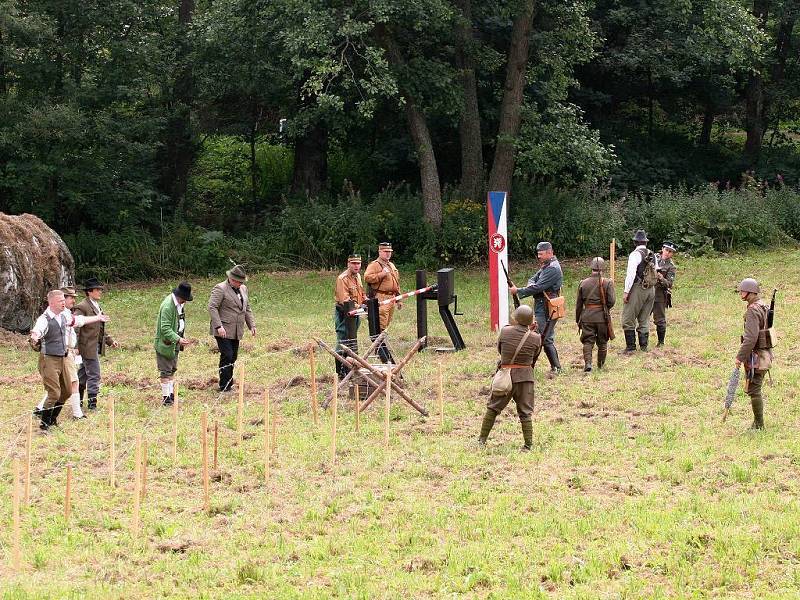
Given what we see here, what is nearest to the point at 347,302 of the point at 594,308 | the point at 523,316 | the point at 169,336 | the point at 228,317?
the point at 228,317

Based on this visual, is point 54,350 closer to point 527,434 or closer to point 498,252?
point 527,434

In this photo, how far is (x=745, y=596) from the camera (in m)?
7.89

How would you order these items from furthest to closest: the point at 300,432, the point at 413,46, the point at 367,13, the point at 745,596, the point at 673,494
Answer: the point at 413,46 → the point at 367,13 → the point at 300,432 → the point at 673,494 → the point at 745,596

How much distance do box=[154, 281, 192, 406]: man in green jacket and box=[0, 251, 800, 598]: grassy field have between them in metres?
0.39

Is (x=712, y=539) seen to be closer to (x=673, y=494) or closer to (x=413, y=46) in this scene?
(x=673, y=494)

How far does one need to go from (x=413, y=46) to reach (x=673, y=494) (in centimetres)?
1911

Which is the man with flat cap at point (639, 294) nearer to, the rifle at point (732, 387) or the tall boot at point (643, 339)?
the tall boot at point (643, 339)

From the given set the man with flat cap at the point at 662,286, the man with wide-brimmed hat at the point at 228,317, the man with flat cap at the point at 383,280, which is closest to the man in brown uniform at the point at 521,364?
the man with wide-brimmed hat at the point at 228,317

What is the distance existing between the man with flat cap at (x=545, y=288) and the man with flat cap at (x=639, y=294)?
1.65 meters

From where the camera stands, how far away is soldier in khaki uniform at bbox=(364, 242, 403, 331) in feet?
55.4

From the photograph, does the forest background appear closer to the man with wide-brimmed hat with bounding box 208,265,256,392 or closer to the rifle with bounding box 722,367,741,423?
the man with wide-brimmed hat with bounding box 208,265,256,392

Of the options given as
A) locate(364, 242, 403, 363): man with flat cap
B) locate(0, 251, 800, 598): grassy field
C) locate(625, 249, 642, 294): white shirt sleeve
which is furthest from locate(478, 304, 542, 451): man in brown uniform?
locate(625, 249, 642, 294): white shirt sleeve

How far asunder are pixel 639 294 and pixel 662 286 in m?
0.49

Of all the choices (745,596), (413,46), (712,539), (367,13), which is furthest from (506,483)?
(413,46)
